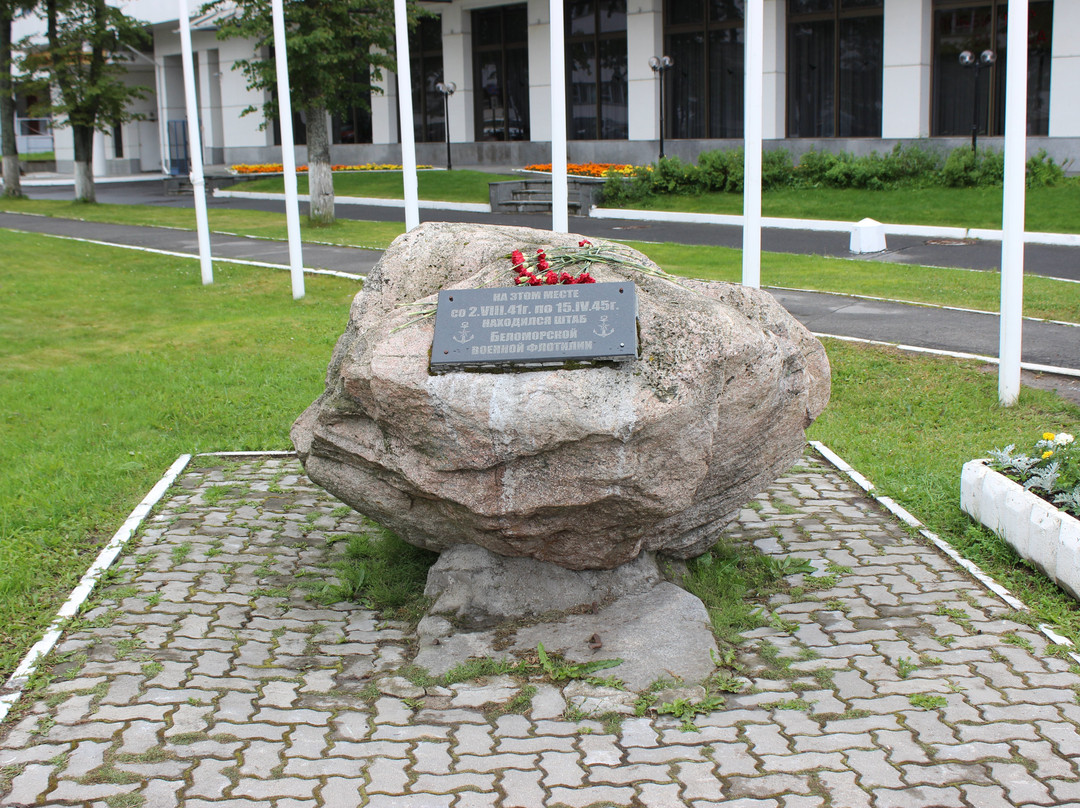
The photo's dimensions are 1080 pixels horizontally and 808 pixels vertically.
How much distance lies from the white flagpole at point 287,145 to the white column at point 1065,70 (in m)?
16.3

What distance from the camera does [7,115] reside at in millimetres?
28812

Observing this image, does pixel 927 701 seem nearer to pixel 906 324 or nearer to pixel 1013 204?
pixel 1013 204

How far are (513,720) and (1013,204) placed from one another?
6.27 metres

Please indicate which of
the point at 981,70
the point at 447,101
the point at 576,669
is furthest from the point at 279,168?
the point at 576,669

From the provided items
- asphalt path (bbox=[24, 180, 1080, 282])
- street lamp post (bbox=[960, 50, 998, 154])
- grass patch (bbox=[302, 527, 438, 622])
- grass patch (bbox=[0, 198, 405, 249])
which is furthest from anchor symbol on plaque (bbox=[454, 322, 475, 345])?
street lamp post (bbox=[960, 50, 998, 154])

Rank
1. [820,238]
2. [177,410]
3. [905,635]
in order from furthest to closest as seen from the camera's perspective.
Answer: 1. [820,238]
2. [177,410]
3. [905,635]

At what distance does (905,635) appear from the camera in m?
5.16

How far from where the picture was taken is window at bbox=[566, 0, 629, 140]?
3041 centimetres

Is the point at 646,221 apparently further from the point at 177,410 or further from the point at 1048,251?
the point at 177,410

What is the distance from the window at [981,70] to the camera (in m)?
23.2

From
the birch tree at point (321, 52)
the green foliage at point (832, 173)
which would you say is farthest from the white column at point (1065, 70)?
the birch tree at point (321, 52)

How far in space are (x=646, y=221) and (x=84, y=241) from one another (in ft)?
35.4

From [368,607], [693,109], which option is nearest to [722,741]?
[368,607]

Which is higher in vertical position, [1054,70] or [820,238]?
[1054,70]
